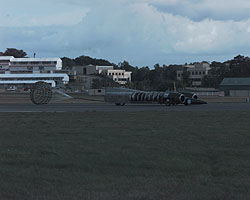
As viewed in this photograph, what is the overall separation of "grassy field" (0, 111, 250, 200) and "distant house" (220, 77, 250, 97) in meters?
73.8

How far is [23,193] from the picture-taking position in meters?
8.78

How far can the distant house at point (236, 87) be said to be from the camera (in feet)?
296

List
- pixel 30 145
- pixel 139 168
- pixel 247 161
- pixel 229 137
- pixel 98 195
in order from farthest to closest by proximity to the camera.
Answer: pixel 229 137 → pixel 30 145 → pixel 247 161 → pixel 139 168 → pixel 98 195

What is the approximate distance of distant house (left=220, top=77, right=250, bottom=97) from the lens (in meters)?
90.2

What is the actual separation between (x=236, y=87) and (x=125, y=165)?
276 ft

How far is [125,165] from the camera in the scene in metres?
11.5

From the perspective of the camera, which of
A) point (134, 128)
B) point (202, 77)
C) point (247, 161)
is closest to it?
point (247, 161)

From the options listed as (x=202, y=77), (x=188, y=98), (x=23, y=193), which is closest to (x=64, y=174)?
(x=23, y=193)

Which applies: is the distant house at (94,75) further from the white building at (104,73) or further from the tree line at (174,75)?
the tree line at (174,75)

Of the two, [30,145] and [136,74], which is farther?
[136,74]

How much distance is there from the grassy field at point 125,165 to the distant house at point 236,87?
73845mm

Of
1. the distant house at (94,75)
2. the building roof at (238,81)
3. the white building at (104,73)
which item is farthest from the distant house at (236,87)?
the white building at (104,73)

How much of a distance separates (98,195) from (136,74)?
140528mm

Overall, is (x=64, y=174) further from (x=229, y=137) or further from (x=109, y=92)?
(x=109, y=92)
